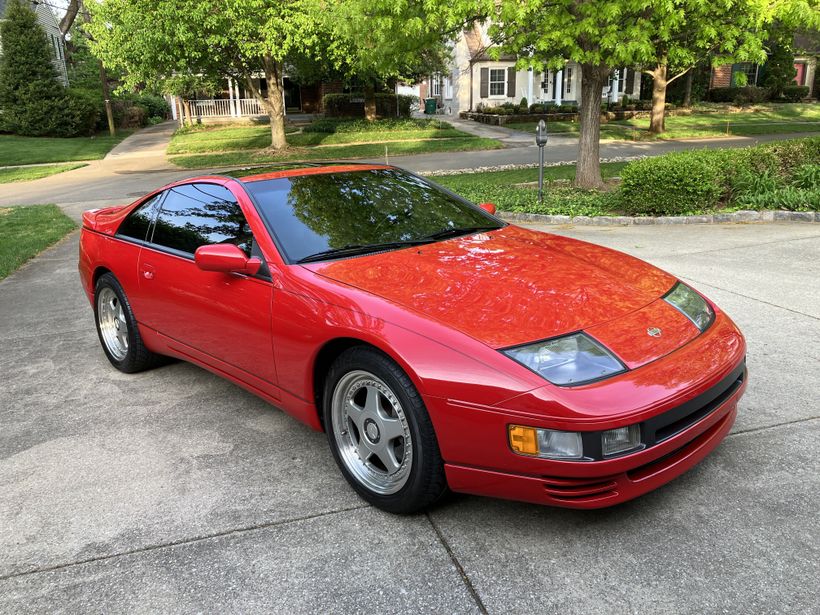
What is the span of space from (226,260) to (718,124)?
3001cm

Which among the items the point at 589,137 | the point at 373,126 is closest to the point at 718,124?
the point at 373,126

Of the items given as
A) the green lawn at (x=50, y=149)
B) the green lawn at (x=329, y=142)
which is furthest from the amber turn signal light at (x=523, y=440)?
the green lawn at (x=50, y=149)

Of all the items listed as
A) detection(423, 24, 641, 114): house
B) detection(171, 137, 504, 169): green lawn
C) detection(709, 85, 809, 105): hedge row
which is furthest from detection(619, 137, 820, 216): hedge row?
detection(709, 85, 809, 105): hedge row

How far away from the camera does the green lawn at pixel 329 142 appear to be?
23391 mm

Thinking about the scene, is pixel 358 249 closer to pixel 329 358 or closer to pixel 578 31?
pixel 329 358

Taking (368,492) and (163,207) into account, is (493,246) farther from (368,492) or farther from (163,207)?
(163,207)

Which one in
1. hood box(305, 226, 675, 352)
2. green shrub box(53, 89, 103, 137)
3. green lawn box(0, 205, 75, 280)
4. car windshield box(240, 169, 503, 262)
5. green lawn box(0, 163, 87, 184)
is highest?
green shrub box(53, 89, 103, 137)

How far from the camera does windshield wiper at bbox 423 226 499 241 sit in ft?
12.5

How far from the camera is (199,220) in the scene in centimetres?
405

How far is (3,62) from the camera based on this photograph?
3114 centimetres

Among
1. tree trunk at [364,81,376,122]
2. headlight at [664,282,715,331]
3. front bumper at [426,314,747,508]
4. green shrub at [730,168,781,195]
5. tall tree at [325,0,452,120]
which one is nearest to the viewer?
front bumper at [426,314,747,508]

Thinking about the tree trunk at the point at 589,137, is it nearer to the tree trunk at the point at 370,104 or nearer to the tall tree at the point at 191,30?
the tall tree at the point at 191,30

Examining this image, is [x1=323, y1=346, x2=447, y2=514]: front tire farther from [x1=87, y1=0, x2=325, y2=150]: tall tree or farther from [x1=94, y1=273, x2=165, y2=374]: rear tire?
[x1=87, y1=0, x2=325, y2=150]: tall tree

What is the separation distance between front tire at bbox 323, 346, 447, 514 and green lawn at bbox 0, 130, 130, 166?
25.9 meters
